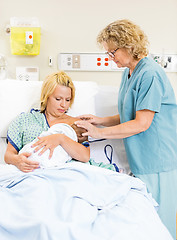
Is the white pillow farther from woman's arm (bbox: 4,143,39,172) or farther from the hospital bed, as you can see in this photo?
the hospital bed

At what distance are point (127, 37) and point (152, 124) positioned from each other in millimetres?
503

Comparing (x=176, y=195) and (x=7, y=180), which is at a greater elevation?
(x=7, y=180)

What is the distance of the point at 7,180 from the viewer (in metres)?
1.34

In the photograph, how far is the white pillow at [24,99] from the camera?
1907 mm

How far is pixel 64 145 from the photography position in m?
1.52

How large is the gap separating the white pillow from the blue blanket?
583 mm

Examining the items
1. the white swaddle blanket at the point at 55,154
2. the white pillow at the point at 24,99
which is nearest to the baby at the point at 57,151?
the white swaddle blanket at the point at 55,154

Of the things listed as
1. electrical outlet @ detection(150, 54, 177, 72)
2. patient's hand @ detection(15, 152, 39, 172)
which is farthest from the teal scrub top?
electrical outlet @ detection(150, 54, 177, 72)

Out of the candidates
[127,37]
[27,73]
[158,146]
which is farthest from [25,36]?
[158,146]

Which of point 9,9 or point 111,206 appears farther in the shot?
point 9,9

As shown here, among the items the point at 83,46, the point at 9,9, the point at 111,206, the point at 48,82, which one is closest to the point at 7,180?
the point at 111,206

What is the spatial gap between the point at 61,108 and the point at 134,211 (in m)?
0.80

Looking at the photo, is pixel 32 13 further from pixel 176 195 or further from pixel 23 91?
pixel 176 195

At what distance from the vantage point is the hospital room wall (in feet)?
7.60
